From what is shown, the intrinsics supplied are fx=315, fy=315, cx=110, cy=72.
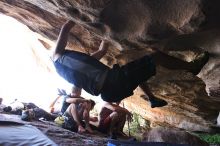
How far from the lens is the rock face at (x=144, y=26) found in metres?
4.39

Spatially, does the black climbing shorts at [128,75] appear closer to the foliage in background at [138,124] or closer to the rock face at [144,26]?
the rock face at [144,26]

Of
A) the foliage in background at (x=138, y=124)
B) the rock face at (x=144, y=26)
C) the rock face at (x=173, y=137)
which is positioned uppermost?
the rock face at (x=144, y=26)

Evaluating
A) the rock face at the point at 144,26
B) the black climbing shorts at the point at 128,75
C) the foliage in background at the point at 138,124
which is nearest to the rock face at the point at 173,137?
the rock face at the point at 144,26

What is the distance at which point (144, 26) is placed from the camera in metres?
4.87

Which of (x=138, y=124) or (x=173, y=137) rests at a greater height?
(x=138, y=124)

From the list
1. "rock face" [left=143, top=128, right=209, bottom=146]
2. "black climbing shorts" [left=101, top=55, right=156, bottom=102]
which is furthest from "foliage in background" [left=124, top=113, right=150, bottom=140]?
"black climbing shorts" [left=101, top=55, right=156, bottom=102]

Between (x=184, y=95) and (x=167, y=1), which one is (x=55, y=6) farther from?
(x=184, y=95)

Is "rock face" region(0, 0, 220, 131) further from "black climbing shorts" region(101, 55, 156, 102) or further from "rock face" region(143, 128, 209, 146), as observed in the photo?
"rock face" region(143, 128, 209, 146)

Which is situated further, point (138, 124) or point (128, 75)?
point (138, 124)

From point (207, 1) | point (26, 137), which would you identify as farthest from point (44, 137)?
point (207, 1)

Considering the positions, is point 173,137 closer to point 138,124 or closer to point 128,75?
point 128,75

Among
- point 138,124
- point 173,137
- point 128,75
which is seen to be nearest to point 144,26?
point 128,75

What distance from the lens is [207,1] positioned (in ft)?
13.1

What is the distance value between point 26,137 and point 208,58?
3.82 m
